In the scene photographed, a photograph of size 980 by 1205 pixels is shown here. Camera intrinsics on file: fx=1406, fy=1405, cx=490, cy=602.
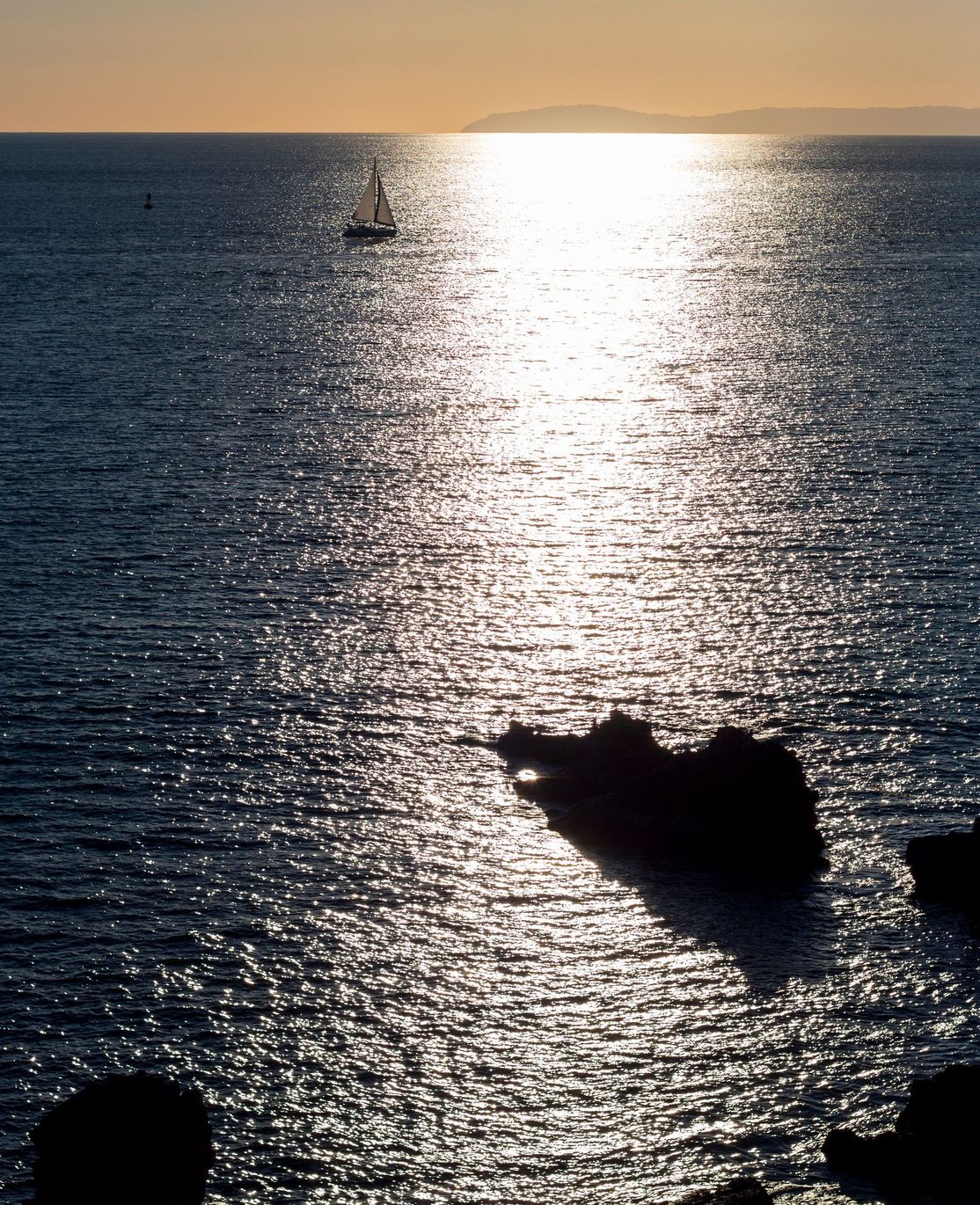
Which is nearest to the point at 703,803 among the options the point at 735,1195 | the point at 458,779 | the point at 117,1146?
the point at 458,779

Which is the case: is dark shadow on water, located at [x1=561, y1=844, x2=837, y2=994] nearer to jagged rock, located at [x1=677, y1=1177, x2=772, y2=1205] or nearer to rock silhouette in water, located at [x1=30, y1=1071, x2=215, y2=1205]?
jagged rock, located at [x1=677, y1=1177, x2=772, y2=1205]

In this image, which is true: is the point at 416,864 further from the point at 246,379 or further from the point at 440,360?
the point at 440,360

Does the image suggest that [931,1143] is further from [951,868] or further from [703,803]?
[703,803]

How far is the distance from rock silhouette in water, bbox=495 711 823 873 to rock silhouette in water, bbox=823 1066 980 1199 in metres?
17.0

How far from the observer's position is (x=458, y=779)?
6831cm

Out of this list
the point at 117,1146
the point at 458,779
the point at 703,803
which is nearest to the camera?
the point at 117,1146

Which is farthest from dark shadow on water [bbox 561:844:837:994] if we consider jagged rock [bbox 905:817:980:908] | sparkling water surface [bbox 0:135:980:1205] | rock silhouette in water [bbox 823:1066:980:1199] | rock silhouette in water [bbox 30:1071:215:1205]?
rock silhouette in water [bbox 30:1071:215:1205]

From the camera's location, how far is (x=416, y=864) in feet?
201

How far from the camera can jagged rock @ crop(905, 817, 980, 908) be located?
191ft

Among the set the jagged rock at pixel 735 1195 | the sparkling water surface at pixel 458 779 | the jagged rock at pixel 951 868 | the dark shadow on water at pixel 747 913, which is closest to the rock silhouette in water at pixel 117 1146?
the sparkling water surface at pixel 458 779

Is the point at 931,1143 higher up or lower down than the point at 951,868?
lower down

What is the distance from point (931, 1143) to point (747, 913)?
14.9m

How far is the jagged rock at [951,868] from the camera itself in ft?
191

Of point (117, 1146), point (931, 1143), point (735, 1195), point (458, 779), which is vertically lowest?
point (735, 1195)
